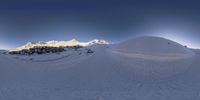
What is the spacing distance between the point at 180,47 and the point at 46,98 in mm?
16233

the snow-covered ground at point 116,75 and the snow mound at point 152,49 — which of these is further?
the snow mound at point 152,49

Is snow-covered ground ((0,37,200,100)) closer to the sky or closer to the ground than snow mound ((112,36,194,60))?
closer to the ground

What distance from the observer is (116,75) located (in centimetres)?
2023

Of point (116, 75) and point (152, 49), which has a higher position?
point (152, 49)

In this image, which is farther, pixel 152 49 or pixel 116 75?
pixel 152 49

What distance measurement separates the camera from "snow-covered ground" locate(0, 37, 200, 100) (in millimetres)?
15523

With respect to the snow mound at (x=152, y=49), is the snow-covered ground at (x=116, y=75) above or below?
below

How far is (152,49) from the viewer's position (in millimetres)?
26156

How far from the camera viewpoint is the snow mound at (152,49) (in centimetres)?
2480

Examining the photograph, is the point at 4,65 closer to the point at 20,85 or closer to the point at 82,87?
the point at 20,85

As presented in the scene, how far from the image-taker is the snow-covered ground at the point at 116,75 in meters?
15.5

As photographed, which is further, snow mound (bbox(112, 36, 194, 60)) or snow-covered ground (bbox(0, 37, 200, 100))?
snow mound (bbox(112, 36, 194, 60))

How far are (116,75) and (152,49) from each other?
271 inches

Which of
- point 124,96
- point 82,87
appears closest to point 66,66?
point 82,87
